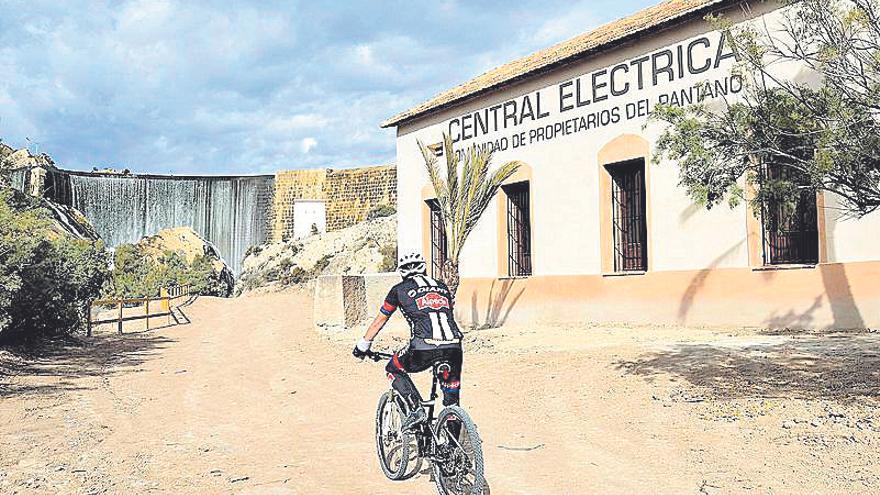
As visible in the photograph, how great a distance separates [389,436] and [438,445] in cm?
96

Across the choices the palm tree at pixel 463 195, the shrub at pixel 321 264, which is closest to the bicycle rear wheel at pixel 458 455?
the palm tree at pixel 463 195

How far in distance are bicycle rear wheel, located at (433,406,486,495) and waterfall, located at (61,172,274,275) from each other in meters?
43.9

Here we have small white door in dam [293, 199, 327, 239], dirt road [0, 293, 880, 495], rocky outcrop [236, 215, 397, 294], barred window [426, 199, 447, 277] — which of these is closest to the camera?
dirt road [0, 293, 880, 495]

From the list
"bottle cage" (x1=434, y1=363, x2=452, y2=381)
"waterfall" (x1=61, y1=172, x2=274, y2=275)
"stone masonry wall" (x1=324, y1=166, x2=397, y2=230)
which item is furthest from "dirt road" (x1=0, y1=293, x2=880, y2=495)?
"waterfall" (x1=61, y1=172, x2=274, y2=275)

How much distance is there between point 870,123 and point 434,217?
16095mm

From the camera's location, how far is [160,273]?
3950 cm

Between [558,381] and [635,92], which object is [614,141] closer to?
[635,92]

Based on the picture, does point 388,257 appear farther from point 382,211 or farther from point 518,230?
point 518,230

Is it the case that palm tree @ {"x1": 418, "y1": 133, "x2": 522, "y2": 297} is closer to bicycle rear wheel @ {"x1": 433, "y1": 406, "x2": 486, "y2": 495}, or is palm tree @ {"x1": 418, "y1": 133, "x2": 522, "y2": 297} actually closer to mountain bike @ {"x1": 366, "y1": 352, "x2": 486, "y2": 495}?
mountain bike @ {"x1": 366, "y1": 352, "x2": 486, "y2": 495}

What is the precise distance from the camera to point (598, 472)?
6238 mm

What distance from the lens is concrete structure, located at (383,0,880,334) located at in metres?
13.2

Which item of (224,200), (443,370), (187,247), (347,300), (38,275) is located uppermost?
(224,200)

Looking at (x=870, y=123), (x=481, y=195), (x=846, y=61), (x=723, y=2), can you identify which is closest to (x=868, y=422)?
(x=870, y=123)

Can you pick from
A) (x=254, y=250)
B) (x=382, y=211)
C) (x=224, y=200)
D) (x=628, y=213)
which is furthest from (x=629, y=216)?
(x=224, y=200)
